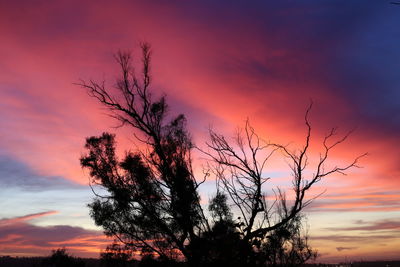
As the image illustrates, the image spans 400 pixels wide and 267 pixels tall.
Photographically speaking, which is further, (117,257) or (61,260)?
(61,260)

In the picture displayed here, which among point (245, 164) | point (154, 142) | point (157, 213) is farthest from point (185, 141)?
point (245, 164)

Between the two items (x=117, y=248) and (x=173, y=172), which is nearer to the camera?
(x=173, y=172)

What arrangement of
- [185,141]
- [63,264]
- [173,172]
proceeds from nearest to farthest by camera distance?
[173,172] < [185,141] < [63,264]

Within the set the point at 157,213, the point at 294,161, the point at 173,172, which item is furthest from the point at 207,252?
the point at 157,213

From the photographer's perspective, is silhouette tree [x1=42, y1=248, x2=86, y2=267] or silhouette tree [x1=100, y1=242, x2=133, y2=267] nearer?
silhouette tree [x1=100, y1=242, x2=133, y2=267]

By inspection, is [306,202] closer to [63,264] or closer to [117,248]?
[117,248]

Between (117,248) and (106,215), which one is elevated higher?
(106,215)

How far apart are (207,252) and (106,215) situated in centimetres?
1234

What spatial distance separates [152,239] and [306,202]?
36.3ft

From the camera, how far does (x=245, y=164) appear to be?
353 inches

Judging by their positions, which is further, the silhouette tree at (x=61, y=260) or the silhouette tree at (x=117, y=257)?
the silhouette tree at (x=61, y=260)

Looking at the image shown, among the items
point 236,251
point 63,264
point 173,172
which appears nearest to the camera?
point 236,251

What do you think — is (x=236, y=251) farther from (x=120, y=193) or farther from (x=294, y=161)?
(x=120, y=193)

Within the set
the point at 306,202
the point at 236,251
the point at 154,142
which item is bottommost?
the point at 236,251
